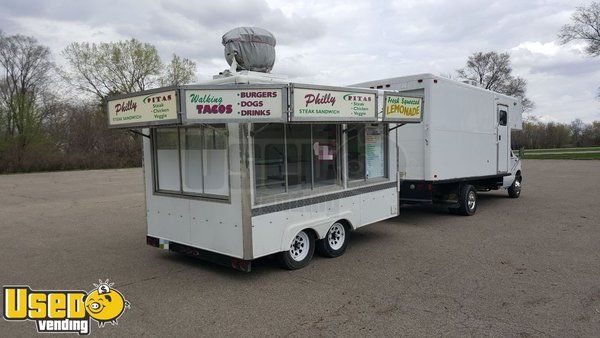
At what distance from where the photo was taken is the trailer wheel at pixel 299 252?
597cm

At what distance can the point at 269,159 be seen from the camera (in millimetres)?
5828

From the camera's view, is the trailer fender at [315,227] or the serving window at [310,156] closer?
the serving window at [310,156]

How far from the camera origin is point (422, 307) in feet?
15.3

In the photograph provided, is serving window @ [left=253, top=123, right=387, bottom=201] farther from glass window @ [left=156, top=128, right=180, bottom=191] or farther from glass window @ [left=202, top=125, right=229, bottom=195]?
glass window @ [left=156, top=128, right=180, bottom=191]

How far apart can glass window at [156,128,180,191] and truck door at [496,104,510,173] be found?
30.1 ft

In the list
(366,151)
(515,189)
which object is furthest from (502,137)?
(366,151)

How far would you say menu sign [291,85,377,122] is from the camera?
521 cm

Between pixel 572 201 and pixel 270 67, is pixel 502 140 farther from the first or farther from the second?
pixel 270 67

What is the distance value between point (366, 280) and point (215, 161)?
8.51 feet

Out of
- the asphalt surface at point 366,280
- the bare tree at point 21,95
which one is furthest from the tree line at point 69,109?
the asphalt surface at point 366,280

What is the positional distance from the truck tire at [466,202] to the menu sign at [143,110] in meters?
7.70

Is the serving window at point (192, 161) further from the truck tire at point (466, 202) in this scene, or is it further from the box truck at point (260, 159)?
the truck tire at point (466, 202)

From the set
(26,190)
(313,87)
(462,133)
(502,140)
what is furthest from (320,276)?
(26,190)

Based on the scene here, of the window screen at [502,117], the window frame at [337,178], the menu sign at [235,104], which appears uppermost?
the window screen at [502,117]
